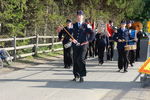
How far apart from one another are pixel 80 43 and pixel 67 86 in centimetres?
136

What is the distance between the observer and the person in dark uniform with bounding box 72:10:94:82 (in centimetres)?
1064

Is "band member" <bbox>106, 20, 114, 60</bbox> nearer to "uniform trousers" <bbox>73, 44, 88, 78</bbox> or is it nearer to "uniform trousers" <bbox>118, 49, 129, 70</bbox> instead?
"uniform trousers" <bbox>118, 49, 129, 70</bbox>

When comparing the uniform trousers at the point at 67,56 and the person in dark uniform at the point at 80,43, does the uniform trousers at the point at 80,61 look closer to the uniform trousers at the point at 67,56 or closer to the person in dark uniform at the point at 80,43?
the person in dark uniform at the point at 80,43

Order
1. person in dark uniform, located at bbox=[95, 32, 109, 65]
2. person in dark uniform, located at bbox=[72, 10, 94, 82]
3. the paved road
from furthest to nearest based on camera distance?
person in dark uniform, located at bbox=[95, 32, 109, 65] → person in dark uniform, located at bbox=[72, 10, 94, 82] → the paved road

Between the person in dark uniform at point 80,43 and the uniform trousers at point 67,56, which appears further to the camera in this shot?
the uniform trousers at point 67,56

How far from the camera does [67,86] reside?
10.1 meters

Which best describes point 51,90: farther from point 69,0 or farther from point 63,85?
point 69,0

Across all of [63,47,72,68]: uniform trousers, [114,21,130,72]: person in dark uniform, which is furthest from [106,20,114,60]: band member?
[114,21,130,72]: person in dark uniform

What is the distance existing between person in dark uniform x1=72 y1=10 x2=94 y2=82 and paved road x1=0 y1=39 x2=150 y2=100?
43 centimetres

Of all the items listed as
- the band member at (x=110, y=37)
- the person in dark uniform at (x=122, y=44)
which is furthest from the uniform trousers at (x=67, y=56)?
the band member at (x=110, y=37)

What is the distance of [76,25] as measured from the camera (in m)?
10.7

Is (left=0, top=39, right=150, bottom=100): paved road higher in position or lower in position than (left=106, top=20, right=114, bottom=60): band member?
lower

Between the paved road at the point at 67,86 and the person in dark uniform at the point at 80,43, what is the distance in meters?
0.43

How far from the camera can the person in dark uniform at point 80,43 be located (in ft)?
34.9
